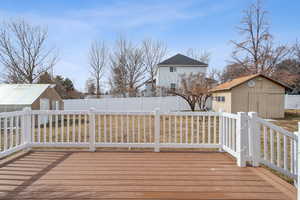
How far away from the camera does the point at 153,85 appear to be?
26.0 m

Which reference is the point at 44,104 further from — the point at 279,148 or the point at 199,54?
the point at 199,54

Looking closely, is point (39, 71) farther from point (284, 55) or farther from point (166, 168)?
point (284, 55)

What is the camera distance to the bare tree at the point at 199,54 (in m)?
28.1

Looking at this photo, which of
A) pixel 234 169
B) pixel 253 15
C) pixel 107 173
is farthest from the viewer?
pixel 253 15

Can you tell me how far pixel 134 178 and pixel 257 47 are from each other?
71.5 feet

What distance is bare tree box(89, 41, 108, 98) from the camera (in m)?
25.0

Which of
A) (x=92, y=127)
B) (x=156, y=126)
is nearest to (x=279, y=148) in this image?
(x=156, y=126)

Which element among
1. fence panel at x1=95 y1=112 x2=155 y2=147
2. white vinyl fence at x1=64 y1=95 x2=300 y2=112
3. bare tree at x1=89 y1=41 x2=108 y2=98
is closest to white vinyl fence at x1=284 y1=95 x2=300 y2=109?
white vinyl fence at x1=64 y1=95 x2=300 y2=112

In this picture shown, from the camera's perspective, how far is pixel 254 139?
133 inches

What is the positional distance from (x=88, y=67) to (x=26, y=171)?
77.4 ft

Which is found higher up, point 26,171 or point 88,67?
point 88,67

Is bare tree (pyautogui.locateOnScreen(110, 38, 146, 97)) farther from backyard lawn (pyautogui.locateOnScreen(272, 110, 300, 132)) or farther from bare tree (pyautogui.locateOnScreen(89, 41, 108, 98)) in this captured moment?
backyard lawn (pyautogui.locateOnScreen(272, 110, 300, 132))

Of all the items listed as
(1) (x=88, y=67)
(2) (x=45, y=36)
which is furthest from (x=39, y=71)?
(1) (x=88, y=67)

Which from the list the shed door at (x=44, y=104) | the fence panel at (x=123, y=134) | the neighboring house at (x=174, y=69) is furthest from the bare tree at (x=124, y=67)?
the fence panel at (x=123, y=134)
